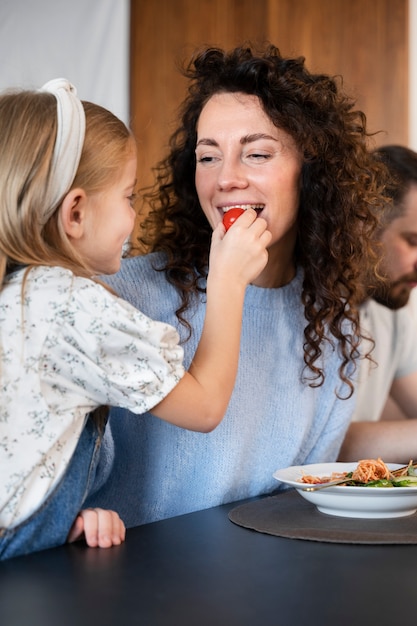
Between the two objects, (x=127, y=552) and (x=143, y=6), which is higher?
(x=143, y=6)

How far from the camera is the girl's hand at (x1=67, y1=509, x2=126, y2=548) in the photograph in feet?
4.25

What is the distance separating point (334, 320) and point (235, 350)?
64cm

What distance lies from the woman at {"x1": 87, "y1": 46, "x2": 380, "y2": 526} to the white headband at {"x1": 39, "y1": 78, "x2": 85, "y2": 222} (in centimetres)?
54

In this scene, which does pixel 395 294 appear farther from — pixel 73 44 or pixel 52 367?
pixel 73 44

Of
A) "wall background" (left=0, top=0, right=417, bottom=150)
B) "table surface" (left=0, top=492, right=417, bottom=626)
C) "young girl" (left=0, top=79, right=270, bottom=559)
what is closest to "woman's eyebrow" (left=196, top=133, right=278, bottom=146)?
"young girl" (left=0, top=79, right=270, bottom=559)

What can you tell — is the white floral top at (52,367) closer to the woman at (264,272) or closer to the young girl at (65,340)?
the young girl at (65,340)

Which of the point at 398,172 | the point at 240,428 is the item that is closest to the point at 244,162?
the point at 240,428

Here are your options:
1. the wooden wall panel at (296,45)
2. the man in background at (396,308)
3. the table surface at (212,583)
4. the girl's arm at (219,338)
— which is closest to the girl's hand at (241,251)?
the girl's arm at (219,338)

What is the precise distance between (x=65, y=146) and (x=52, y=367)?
1.02ft

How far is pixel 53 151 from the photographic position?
4.28ft

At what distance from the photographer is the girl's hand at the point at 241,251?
1555 millimetres

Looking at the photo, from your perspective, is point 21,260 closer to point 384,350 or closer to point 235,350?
point 235,350

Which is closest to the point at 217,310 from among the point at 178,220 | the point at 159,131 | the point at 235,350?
the point at 235,350

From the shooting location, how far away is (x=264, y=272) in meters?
2.03
